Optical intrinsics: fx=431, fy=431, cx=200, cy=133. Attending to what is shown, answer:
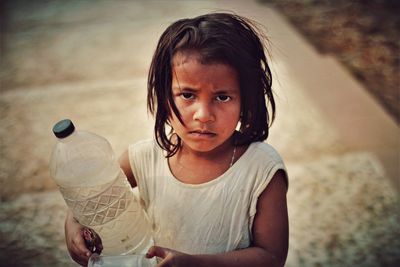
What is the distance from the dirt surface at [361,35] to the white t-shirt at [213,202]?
204 centimetres

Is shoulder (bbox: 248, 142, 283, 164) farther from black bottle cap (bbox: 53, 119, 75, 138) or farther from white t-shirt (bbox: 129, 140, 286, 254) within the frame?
black bottle cap (bbox: 53, 119, 75, 138)

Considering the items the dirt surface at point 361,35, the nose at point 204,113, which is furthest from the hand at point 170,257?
the dirt surface at point 361,35

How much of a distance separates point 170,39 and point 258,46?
0.28m

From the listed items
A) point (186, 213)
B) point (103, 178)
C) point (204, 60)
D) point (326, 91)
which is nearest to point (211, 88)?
point (204, 60)

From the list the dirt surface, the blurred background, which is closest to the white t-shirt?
the blurred background

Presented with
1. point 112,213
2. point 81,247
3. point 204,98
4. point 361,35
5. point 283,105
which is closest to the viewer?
point 204,98

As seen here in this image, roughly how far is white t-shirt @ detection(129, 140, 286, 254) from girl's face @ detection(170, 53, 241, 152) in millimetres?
147

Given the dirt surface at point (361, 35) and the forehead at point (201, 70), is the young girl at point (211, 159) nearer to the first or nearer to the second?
the forehead at point (201, 70)

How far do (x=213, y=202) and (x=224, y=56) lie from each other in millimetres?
470

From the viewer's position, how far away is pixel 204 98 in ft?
4.09

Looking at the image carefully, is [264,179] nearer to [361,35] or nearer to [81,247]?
[81,247]

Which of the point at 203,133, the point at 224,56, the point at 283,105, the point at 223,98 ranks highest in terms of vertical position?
the point at 224,56

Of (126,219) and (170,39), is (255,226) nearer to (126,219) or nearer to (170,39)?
(126,219)

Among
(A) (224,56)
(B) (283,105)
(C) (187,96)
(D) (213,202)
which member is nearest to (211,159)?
(D) (213,202)
